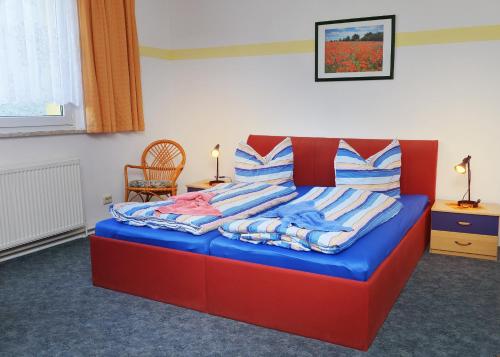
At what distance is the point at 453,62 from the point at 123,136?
10.9 feet

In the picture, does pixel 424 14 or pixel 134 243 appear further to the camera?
pixel 424 14

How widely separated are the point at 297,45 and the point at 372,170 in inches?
63.5

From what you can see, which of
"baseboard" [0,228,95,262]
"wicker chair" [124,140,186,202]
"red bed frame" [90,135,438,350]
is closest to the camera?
"red bed frame" [90,135,438,350]

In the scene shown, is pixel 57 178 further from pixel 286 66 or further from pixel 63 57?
pixel 286 66

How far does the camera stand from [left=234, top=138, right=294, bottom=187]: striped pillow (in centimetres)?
439

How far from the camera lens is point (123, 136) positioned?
16.3 ft

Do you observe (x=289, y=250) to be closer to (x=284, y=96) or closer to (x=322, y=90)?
(x=322, y=90)

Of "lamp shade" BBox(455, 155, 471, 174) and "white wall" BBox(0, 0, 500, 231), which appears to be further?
"white wall" BBox(0, 0, 500, 231)

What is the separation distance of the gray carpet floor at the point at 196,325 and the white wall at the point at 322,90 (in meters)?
1.32


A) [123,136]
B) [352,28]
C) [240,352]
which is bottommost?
[240,352]

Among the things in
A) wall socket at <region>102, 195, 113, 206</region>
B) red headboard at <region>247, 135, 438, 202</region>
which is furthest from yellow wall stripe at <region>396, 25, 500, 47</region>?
wall socket at <region>102, 195, 113, 206</region>

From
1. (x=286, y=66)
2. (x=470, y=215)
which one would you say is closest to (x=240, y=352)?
(x=470, y=215)

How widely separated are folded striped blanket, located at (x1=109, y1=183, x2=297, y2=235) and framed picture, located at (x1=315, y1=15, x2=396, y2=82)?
1416 millimetres

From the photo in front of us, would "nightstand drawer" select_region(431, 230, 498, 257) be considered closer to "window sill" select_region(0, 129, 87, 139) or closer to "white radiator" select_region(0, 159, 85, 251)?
"white radiator" select_region(0, 159, 85, 251)
